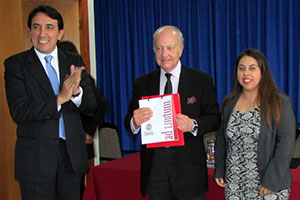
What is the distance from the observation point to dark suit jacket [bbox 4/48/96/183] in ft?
6.10

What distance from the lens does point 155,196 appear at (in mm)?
2148

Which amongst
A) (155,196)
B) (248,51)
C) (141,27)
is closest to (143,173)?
(155,196)

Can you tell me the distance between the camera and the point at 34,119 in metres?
1.85

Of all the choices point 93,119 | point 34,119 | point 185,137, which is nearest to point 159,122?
point 185,137

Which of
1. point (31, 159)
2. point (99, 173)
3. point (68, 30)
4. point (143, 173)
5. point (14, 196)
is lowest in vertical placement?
point (14, 196)

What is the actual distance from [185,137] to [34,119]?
98 cm

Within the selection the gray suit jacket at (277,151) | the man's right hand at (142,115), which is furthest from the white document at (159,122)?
the gray suit jacket at (277,151)

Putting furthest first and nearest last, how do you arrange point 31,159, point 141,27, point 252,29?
point 141,27, point 252,29, point 31,159

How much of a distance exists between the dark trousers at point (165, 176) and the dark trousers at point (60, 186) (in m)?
0.51

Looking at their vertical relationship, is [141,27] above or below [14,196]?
above

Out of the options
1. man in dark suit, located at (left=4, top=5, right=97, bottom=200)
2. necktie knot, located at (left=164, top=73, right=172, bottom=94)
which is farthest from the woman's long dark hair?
man in dark suit, located at (left=4, top=5, right=97, bottom=200)

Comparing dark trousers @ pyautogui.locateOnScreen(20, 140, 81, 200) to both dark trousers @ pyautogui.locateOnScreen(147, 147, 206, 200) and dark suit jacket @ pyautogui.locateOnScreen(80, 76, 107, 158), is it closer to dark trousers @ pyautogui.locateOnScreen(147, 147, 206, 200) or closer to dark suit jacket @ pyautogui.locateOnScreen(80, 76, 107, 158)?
dark trousers @ pyautogui.locateOnScreen(147, 147, 206, 200)

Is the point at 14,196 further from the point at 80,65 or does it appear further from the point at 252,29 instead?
the point at 252,29

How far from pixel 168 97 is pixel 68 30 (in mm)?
2754
